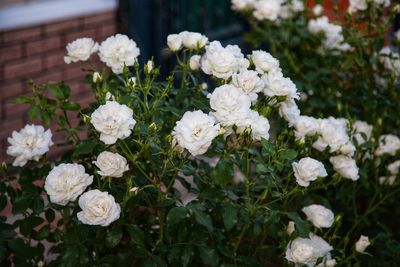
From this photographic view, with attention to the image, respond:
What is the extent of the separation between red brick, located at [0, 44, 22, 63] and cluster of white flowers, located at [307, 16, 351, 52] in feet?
5.73

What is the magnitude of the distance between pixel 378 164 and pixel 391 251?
0.34m

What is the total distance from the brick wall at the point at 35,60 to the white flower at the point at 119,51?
6.52 feet

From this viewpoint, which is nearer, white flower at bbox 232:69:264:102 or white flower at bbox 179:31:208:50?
white flower at bbox 232:69:264:102

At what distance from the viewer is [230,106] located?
1.47 meters

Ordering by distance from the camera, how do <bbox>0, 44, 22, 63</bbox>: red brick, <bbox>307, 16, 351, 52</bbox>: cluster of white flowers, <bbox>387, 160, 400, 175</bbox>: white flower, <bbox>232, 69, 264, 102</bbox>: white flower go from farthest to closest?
1. <bbox>0, 44, 22, 63</bbox>: red brick
2. <bbox>307, 16, 351, 52</bbox>: cluster of white flowers
3. <bbox>387, 160, 400, 175</bbox>: white flower
4. <bbox>232, 69, 264, 102</bbox>: white flower

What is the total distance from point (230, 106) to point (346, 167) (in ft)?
1.53

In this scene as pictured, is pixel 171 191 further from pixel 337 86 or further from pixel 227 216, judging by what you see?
pixel 337 86

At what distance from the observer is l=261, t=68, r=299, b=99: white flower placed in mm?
1598

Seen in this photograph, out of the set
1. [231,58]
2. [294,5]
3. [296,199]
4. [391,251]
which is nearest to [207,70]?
[231,58]

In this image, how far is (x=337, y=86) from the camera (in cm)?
248

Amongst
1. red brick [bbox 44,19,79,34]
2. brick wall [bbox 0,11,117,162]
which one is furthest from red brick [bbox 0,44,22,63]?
red brick [bbox 44,19,79,34]

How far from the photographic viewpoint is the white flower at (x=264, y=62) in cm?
163

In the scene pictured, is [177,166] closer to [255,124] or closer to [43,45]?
[255,124]

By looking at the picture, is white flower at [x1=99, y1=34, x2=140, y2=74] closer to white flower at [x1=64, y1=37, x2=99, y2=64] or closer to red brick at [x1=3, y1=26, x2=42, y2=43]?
white flower at [x1=64, y1=37, x2=99, y2=64]
